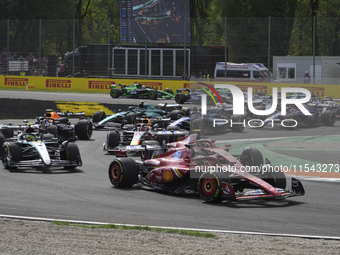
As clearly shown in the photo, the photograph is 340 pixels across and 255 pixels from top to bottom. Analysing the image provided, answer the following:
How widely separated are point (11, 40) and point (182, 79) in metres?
11.5

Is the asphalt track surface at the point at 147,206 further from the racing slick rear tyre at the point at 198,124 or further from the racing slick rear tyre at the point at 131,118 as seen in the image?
the racing slick rear tyre at the point at 131,118

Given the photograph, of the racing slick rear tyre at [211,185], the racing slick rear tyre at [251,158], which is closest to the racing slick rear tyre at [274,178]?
the racing slick rear tyre at [251,158]

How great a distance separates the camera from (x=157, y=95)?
31891mm

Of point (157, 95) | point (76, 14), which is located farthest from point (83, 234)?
point (76, 14)

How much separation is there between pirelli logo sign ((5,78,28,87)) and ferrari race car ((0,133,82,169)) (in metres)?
25.8

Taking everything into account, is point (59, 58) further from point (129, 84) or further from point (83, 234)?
point (83, 234)

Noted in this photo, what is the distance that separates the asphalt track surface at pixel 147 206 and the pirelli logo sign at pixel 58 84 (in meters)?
25.5

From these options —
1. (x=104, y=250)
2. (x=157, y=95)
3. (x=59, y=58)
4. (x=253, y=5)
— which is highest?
(x=253, y=5)

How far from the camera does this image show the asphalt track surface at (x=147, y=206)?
8281mm

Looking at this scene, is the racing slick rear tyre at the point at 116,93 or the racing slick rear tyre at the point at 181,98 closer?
the racing slick rear tyre at the point at 181,98

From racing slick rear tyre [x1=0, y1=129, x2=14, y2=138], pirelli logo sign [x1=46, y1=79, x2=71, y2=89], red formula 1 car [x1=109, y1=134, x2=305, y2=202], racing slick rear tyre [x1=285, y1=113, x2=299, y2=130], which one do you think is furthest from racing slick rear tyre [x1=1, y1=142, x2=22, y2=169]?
pirelli logo sign [x1=46, y1=79, x2=71, y2=89]

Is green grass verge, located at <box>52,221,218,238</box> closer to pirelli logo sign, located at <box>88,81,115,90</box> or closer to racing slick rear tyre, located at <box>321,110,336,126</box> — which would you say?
racing slick rear tyre, located at <box>321,110,336,126</box>

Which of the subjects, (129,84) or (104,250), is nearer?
(104,250)

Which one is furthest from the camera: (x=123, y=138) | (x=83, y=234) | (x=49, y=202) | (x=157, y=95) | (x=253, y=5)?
(x=253, y=5)
